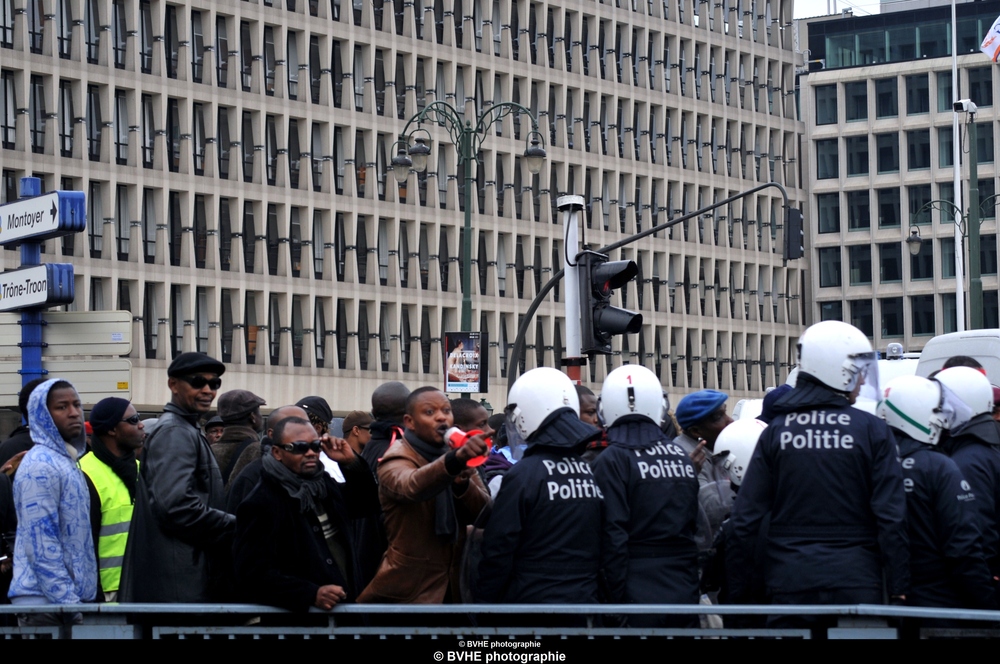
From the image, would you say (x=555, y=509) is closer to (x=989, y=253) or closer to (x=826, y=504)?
(x=826, y=504)

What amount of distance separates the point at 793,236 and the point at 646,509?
23581mm

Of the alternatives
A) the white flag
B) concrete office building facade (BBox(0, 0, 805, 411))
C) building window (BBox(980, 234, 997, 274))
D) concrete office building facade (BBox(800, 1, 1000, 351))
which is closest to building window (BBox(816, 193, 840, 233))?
concrete office building facade (BBox(800, 1, 1000, 351))

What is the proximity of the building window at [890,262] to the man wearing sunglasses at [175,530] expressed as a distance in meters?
84.2

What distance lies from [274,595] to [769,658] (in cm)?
189

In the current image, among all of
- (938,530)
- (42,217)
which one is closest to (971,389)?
(938,530)

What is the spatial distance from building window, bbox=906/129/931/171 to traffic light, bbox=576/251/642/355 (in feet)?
250

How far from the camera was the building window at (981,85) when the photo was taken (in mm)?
88312

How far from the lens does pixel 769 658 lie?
240 inches

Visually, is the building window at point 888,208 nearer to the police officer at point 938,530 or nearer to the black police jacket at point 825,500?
the police officer at point 938,530

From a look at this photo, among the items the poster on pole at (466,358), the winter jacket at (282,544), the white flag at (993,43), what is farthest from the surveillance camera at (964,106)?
the winter jacket at (282,544)

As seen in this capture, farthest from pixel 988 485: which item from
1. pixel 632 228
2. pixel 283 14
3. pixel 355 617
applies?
pixel 632 228

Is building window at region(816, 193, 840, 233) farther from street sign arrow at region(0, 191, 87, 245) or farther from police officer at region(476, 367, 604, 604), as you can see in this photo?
police officer at region(476, 367, 604, 604)

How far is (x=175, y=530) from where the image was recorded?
8.18m

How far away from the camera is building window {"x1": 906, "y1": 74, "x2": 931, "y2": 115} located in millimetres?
89500
